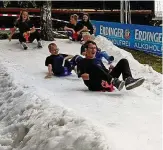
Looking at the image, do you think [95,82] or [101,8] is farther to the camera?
[101,8]

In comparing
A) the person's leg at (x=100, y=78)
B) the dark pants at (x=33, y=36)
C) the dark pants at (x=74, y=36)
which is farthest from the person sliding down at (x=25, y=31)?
the person's leg at (x=100, y=78)

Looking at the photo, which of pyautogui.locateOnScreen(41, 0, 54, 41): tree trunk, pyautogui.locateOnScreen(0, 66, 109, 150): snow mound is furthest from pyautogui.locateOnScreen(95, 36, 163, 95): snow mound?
pyautogui.locateOnScreen(0, 66, 109, 150): snow mound

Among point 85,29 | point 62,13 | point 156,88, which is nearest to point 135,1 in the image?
point 62,13

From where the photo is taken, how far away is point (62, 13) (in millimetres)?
23531

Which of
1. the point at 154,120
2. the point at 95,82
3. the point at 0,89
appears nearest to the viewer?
the point at 154,120

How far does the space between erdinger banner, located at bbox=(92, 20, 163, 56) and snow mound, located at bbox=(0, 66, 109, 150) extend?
29.7ft

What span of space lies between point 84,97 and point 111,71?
1.28 meters

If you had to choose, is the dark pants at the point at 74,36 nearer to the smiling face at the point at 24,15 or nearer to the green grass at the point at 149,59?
the smiling face at the point at 24,15

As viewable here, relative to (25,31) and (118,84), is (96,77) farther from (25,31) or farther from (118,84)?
(25,31)

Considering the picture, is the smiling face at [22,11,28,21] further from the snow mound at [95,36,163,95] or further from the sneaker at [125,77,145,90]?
the sneaker at [125,77,145,90]

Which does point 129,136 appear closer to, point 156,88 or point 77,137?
point 77,137

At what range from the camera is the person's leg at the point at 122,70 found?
8.06 m

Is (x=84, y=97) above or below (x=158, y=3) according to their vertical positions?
below

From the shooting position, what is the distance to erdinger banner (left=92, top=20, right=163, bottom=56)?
15.5 meters
